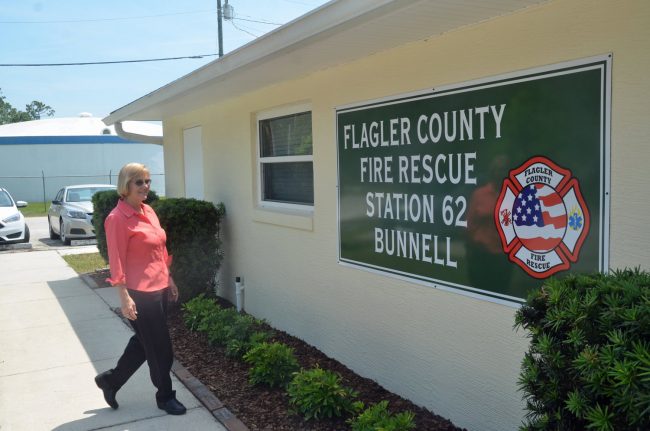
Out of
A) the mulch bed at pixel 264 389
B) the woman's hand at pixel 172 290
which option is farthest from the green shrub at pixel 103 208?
the woman's hand at pixel 172 290

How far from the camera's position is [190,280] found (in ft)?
24.7

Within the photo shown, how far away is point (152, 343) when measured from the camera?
4.28 meters

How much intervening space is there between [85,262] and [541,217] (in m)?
10.6

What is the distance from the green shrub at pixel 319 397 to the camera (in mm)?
4086

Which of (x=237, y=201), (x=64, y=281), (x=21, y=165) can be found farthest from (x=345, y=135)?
(x=21, y=165)

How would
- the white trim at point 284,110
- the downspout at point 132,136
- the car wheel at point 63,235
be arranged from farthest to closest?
the car wheel at point 63,235, the downspout at point 132,136, the white trim at point 284,110

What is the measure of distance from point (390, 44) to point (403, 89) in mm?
339

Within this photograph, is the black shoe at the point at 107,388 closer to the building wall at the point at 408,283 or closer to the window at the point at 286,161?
the building wall at the point at 408,283

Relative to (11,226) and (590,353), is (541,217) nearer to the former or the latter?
(590,353)

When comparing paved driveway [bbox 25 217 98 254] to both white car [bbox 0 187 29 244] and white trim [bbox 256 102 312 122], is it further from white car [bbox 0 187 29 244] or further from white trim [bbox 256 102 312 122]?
white trim [bbox 256 102 312 122]

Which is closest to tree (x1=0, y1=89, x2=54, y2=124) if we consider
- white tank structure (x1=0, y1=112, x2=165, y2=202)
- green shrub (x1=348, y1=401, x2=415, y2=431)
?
white tank structure (x1=0, y1=112, x2=165, y2=202)

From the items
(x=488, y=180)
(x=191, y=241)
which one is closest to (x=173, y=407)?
(x=488, y=180)

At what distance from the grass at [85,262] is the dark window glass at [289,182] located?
545cm

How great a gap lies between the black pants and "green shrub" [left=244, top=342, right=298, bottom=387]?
695 mm
